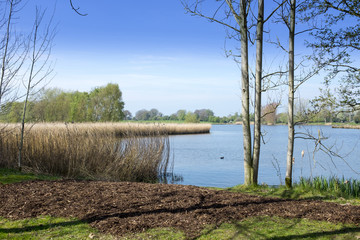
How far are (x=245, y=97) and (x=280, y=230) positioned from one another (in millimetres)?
3383

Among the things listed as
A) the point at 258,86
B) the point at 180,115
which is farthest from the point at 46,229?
the point at 180,115

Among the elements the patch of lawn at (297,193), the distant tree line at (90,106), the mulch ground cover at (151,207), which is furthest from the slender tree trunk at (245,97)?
the distant tree line at (90,106)

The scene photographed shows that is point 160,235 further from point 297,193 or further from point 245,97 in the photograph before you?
point 245,97

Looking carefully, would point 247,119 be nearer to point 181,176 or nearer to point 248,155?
point 248,155

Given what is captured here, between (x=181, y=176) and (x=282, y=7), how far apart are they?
6.42 m

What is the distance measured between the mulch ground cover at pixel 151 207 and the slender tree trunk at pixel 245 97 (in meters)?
1.58

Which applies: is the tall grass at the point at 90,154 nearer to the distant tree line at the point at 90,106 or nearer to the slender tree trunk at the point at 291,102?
the slender tree trunk at the point at 291,102

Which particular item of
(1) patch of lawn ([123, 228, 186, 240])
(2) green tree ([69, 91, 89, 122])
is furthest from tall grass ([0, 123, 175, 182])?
(2) green tree ([69, 91, 89, 122])

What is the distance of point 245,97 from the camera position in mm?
6457

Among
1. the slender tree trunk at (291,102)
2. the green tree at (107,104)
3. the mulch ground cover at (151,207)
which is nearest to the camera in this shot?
the mulch ground cover at (151,207)

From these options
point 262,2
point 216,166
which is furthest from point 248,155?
point 216,166

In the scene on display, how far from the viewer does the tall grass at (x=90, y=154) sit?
27.4ft

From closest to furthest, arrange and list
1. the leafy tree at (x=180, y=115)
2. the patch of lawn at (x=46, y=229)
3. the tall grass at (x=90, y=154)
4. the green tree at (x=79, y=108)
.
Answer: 1. the patch of lawn at (x=46, y=229)
2. the tall grass at (x=90, y=154)
3. the green tree at (x=79, y=108)
4. the leafy tree at (x=180, y=115)

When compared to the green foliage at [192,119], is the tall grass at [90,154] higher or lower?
lower
